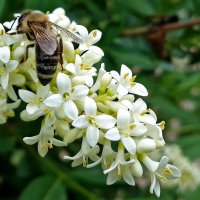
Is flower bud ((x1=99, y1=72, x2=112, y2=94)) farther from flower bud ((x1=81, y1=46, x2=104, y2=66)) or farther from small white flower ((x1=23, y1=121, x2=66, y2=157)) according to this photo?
small white flower ((x1=23, y1=121, x2=66, y2=157))

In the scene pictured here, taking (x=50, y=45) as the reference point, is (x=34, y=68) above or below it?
below

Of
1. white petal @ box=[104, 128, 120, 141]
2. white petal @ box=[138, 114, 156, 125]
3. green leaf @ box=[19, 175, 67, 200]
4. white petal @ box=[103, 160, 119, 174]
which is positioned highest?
white petal @ box=[138, 114, 156, 125]

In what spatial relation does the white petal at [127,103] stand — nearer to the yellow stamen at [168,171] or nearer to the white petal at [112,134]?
the white petal at [112,134]

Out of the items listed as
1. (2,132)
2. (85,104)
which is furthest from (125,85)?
(2,132)

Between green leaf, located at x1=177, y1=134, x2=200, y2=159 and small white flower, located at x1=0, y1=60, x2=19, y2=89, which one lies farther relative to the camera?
green leaf, located at x1=177, y1=134, x2=200, y2=159

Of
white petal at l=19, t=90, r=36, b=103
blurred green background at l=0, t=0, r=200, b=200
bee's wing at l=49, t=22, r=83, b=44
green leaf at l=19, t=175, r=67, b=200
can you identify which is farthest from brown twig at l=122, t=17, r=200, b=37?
white petal at l=19, t=90, r=36, b=103

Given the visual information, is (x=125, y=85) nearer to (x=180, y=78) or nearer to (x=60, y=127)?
(x=60, y=127)


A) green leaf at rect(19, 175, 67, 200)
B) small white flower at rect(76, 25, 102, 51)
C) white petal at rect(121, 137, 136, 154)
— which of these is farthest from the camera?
green leaf at rect(19, 175, 67, 200)
